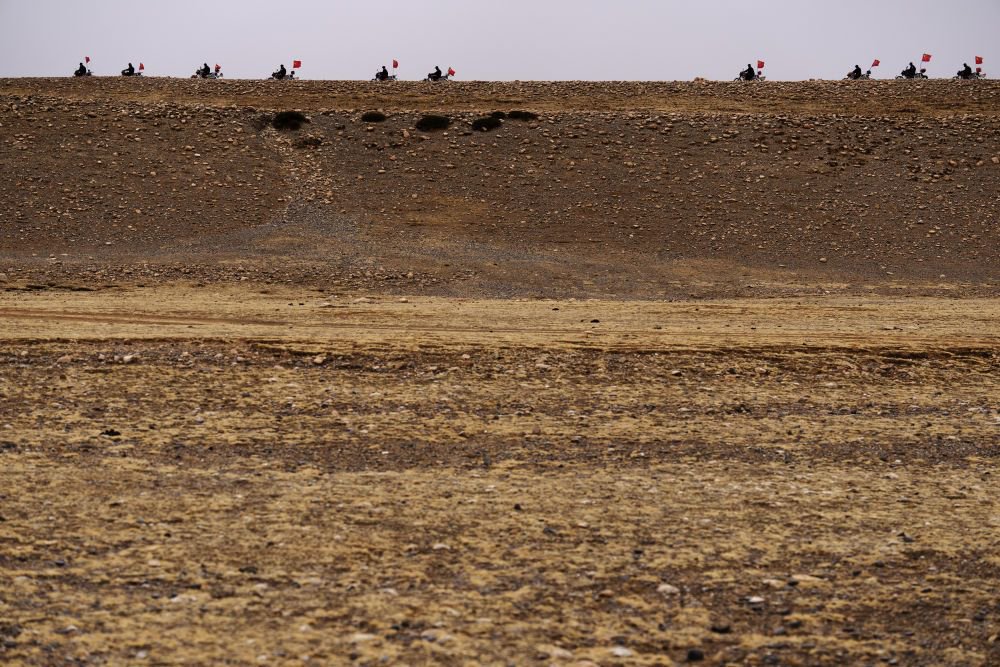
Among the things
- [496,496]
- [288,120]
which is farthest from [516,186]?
[496,496]

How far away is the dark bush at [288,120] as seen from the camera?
3512 centimetres

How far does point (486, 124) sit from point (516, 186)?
4454mm

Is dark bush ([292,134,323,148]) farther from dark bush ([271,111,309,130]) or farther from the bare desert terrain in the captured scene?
the bare desert terrain

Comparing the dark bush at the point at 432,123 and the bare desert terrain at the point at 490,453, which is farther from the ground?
the dark bush at the point at 432,123

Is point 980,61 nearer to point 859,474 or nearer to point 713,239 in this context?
point 713,239

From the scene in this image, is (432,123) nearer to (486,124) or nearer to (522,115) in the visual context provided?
(486,124)

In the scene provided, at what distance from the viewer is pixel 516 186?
31203 mm

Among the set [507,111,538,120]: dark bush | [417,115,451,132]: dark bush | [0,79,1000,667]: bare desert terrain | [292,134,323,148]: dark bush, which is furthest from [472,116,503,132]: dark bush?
[0,79,1000,667]: bare desert terrain

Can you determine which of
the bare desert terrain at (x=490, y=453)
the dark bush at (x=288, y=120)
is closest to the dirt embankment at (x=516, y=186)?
the bare desert terrain at (x=490, y=453)

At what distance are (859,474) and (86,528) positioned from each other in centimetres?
572

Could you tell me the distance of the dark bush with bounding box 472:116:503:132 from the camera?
3459cm

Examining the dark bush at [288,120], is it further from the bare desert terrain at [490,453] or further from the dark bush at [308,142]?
the bare desert terrain at [490,453]

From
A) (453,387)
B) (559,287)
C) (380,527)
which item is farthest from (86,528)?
(559,287)

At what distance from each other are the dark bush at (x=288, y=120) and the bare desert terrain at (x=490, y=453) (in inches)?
351
